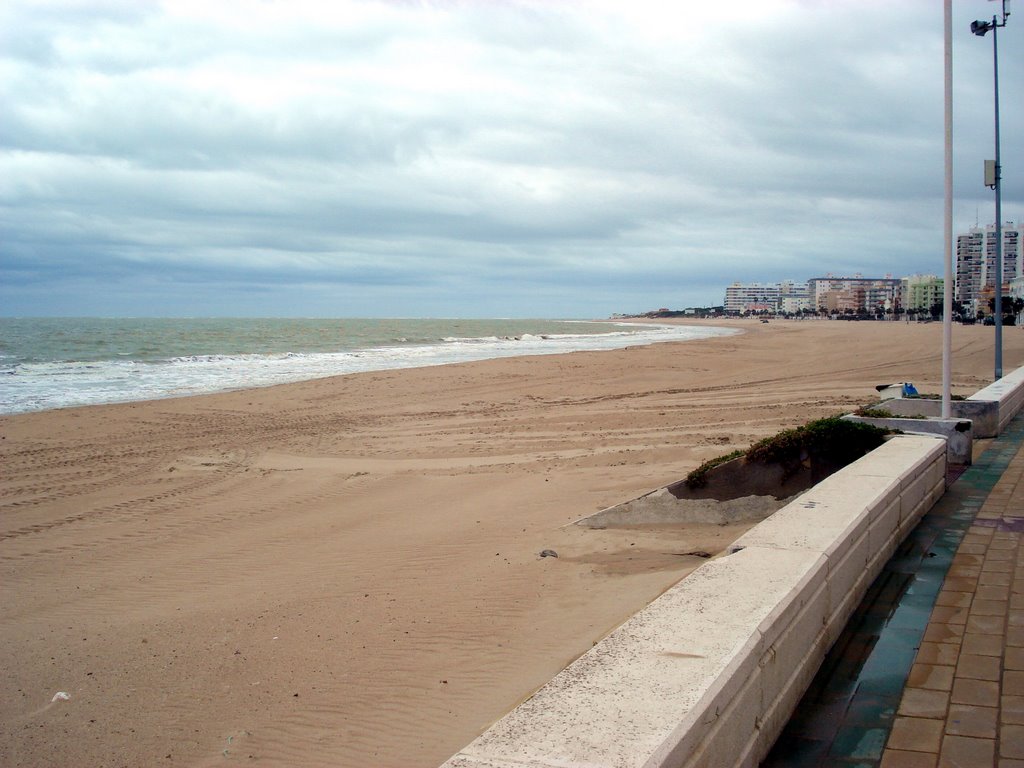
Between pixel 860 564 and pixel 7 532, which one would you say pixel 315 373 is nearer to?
pixel 7 532

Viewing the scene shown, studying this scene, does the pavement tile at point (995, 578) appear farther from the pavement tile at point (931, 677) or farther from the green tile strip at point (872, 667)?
the pavement tile at point (931, 677)

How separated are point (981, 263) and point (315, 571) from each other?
173m

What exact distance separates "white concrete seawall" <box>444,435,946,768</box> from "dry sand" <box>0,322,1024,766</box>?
1.50m

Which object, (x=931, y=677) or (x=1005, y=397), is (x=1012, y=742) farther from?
(x=1005, y=397)

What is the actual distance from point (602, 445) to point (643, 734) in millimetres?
10059

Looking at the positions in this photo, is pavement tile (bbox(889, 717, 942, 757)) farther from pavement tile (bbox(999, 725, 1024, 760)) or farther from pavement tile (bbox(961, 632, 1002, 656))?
pavement tile (bbox(961, 632, 1002, 656))

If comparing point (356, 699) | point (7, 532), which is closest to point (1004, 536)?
point (356, 699)

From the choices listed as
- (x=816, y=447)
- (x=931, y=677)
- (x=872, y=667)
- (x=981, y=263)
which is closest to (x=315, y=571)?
(x=816, y=447)

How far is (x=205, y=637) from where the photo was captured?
225 inches

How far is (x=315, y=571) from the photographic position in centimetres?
711

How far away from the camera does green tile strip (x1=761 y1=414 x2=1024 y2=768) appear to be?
9.93 ft

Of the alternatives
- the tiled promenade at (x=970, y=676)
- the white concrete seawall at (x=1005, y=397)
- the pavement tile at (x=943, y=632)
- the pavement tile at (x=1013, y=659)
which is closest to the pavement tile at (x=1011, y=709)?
the tiled promenade at (x=970, y=676)

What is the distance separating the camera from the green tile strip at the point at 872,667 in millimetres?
3025

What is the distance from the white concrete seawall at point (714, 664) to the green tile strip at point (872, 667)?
0.07m
